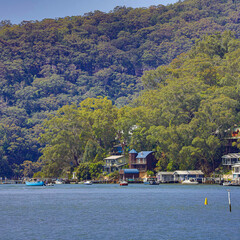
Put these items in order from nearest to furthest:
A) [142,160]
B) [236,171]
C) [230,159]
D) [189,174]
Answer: [236,171] < [230,159] < [189,174] < [142,160]

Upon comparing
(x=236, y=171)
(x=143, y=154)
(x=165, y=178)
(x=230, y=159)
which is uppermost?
(x=143, y=154)

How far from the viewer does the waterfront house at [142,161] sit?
147 meters

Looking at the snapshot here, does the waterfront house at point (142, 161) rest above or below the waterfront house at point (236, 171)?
above

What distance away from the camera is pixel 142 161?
147625 millimetres

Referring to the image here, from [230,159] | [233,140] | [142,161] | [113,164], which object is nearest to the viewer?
[230,159]

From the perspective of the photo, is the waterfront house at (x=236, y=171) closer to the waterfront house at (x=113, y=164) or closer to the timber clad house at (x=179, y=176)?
the timber clad house at (x=179, y=176)

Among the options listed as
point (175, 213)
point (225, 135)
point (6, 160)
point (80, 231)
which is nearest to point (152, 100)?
point (225, 135)

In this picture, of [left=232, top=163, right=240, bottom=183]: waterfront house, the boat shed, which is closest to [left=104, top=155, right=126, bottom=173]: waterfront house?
the boat shed

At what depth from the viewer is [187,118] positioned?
13850 centimetres

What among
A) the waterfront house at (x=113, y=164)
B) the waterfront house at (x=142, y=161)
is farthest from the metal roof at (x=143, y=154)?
the waterfront house at (x=113, y=164)

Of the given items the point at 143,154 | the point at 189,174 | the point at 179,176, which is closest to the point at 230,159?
the point at 189,174

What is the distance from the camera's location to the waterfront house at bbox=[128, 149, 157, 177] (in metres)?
147

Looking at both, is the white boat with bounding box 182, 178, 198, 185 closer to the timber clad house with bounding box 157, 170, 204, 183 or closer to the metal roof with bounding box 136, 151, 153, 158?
the timber clad house with bounding box 157, 170, 204, 183

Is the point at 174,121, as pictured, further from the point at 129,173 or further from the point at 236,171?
the point at 129,173
